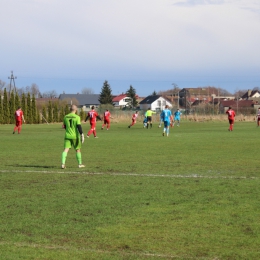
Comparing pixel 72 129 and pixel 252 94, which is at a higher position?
pixel 252 94

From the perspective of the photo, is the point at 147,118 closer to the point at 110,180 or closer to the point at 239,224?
the point at 110,180

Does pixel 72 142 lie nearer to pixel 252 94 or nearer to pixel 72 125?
pixel 72 125

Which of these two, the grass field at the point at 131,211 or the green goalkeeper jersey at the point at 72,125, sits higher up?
the green goalkeeper jersey at the point at 72,125

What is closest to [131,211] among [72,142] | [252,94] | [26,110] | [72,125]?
[72,125]

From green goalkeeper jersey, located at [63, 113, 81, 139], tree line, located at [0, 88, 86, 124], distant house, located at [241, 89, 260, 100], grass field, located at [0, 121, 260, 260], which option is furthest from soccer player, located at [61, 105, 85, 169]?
distant house, located at [241, 89, 260, 100]

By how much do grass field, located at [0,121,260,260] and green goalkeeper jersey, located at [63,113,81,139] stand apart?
3.05 feet

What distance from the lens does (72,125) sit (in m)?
15.5

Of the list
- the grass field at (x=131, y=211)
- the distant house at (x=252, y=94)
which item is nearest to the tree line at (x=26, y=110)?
the grass field at (x=131, y=211)

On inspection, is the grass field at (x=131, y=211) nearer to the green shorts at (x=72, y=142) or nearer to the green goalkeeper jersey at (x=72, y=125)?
the green shorts at (x=72, y=142)

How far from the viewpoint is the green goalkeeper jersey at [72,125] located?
50.6 ft

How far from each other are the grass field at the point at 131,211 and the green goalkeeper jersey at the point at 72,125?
929 mm

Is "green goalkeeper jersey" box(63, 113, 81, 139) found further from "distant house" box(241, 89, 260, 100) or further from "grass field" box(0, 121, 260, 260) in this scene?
"distant house" box(241, 89, 260, 100)

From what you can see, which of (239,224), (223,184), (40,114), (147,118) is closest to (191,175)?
(223,184)

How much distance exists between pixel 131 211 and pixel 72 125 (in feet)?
21.7
